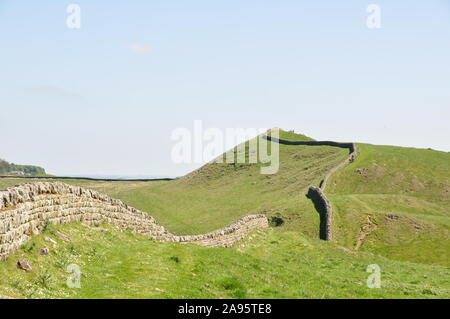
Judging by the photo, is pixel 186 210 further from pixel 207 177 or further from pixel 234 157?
pixel 234 157

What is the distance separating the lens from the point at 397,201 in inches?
2414

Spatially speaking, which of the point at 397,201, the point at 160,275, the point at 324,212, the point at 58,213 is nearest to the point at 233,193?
the point at 397,201

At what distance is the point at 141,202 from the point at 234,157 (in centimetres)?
4797

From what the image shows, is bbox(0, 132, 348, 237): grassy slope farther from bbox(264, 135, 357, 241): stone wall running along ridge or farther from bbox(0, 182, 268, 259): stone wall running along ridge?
bbox(0, 182, 268, 259): stone wall running along ridge

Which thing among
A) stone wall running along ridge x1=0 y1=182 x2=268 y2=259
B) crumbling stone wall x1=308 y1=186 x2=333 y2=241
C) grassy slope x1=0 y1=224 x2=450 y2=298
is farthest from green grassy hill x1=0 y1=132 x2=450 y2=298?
crumbling stone wall x1=308 y1=186 x2=333 y2=241

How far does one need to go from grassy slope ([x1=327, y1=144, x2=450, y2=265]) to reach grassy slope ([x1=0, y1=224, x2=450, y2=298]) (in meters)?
18.5

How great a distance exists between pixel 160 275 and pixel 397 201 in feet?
165

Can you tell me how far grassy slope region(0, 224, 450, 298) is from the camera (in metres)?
14.5

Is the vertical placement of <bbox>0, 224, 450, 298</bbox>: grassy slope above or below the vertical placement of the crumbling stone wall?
above

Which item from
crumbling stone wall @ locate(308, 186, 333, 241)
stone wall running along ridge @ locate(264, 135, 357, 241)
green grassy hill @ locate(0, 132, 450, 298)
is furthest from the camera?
stone wall running along ridge @ locate(264, 135, 357, 241)

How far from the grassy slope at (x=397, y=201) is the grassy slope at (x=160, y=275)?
18451 mm

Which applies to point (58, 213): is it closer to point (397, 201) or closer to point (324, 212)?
point (324, 212)

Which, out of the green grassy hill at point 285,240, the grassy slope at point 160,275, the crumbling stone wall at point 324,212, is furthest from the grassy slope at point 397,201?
the grassy slope at point 160,275
